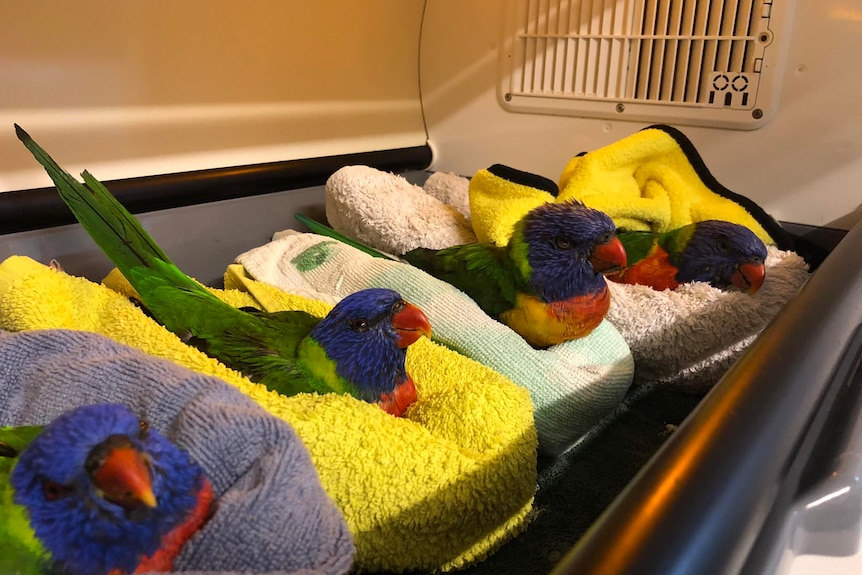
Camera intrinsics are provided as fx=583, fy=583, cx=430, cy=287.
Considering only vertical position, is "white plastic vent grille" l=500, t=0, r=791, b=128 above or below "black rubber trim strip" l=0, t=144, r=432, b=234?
above

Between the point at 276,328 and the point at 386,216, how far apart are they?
0.44m

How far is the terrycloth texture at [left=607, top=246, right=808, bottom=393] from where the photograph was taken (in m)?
0.87

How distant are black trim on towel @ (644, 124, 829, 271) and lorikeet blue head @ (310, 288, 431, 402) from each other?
696 millimetres

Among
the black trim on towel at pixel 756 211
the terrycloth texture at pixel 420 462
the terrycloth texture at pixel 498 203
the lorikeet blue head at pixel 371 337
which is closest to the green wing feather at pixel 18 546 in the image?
the terrycloth texture at pixel 420 462

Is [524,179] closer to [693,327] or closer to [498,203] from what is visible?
[498,203]

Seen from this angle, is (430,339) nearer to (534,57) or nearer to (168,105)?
(168,105)

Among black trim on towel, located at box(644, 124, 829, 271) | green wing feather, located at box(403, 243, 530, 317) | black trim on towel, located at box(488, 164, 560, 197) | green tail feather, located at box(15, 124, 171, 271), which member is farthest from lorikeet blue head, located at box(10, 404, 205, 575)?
black trim on towel, located at box(644, 124, 829, 271)

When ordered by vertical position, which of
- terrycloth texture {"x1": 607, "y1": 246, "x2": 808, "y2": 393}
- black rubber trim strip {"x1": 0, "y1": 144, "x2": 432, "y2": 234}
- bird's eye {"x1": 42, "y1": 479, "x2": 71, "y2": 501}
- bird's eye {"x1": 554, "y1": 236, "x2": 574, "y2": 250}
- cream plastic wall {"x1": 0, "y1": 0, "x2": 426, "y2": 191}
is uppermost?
cream plastic wall {"x1": 0, "y1": 0, "x2": 426, "y2": 191}

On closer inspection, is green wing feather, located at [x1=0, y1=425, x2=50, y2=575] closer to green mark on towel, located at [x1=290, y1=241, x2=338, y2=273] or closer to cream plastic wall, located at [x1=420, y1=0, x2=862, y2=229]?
green mark on towel, located at [x1=290, y1=241, x2=338, y2=273]

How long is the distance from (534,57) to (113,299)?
0.95 meters

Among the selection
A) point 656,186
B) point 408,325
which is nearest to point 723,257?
point 656,186

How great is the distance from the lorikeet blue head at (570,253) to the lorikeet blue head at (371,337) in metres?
0.22

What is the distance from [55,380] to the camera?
0.54 metres

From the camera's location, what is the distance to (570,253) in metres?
0.82
